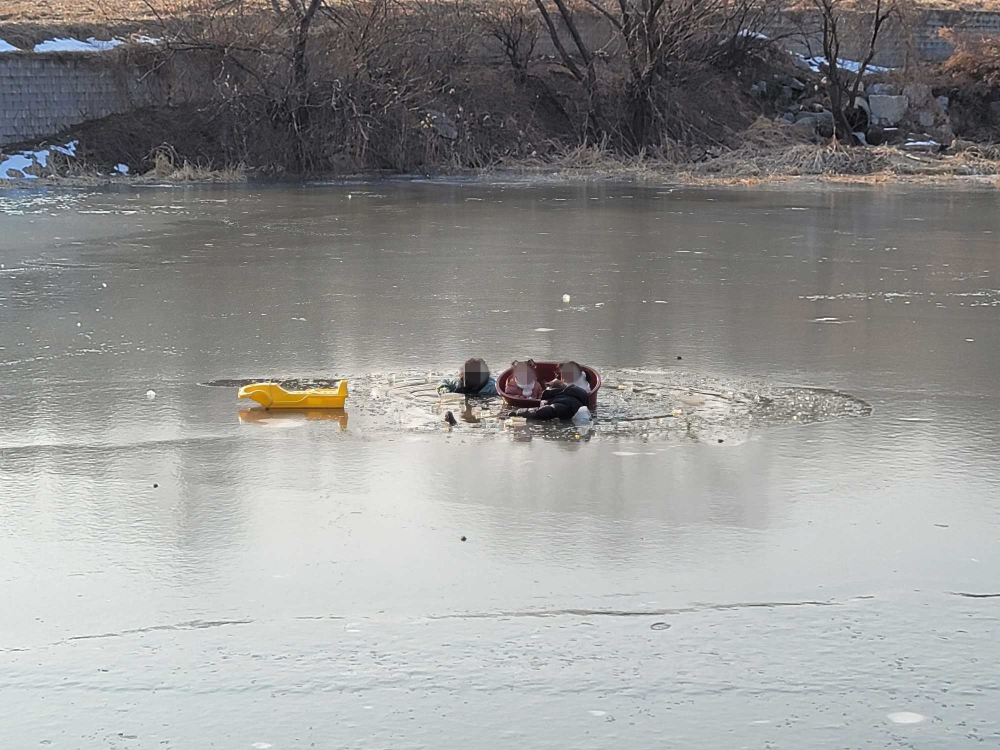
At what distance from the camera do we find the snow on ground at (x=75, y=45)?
33.8 meters

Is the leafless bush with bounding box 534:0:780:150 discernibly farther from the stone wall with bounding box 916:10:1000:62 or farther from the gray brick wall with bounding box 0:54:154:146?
the gray brick wall with bounding box 0:54:154:146

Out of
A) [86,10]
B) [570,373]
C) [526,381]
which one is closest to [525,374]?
[526,381]

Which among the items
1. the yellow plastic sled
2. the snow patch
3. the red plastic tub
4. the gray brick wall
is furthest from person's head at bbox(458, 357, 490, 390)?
the snow patch

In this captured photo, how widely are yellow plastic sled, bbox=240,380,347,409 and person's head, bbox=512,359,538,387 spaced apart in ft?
3.63

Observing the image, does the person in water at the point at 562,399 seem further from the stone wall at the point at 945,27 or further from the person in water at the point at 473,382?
the stone wall at the point at 945,27

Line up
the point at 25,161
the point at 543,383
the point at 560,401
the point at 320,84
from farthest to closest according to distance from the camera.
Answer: the point at 320,84, the point at 25,161, the point at 543,383, the point at 560,401

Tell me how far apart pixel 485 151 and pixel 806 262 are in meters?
19.0

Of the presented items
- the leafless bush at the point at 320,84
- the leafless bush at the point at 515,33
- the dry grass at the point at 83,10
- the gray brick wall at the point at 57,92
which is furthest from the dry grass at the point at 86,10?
the leafless bush at the point at 515,33

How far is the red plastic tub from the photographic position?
8.30m

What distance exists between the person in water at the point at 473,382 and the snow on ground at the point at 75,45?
28.0m

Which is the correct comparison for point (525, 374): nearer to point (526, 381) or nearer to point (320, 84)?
point (526, 381)

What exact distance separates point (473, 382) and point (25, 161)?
958 inches

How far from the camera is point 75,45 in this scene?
3450 cm

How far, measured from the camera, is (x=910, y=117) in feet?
121
